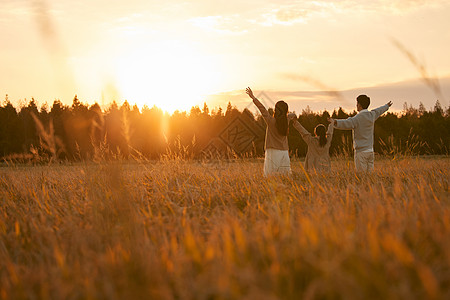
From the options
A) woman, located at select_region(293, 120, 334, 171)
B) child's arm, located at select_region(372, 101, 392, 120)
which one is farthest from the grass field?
Result: woman, located at select_region(293, 120, 334, 171)

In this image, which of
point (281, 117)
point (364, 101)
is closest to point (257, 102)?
point (281, 117)

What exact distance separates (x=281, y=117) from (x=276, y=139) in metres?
0.53

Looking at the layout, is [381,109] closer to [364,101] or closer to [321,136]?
[364,101]

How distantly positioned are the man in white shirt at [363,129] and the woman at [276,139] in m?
1.09

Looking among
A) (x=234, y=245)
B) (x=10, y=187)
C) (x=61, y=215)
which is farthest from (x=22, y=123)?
(x=234, y=245)

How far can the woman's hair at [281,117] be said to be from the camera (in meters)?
7.44

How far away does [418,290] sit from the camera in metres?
1.78

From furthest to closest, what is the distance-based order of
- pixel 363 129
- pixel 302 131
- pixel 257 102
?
1. pixel 302 131
2. pixel 363 129
3. pixel 257 102

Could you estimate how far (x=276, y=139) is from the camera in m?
7.70

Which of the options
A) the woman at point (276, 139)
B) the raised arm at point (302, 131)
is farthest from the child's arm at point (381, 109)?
the woman at point (276, 139)

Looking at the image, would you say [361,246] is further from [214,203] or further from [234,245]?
[214,203]

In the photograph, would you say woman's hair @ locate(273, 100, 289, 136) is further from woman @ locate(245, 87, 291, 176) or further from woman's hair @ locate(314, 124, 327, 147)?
woman's hair @ locate(314, 124, 327, 147)

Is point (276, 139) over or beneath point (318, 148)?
over

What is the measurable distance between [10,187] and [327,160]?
6.74m
